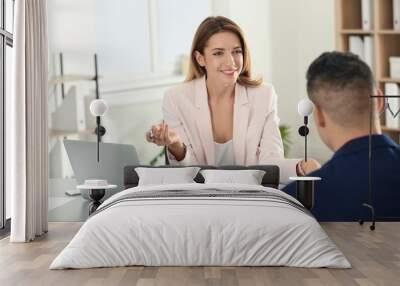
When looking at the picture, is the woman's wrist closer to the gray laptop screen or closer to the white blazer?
the white blazer

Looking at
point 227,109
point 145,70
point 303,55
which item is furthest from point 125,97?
point 303,55

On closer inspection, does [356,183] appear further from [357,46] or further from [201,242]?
[201,242]

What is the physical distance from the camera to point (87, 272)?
4.36 meters

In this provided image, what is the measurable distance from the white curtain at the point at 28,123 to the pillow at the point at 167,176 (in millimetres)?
870

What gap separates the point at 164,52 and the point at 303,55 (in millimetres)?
1301

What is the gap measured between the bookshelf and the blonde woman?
806 millimetres

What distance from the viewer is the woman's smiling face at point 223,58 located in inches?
258

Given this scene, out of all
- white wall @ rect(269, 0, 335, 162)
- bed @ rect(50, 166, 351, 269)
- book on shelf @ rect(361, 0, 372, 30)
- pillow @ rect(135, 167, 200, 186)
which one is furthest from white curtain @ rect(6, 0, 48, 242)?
book on shelf @ rect(361, 0, 372, 30)

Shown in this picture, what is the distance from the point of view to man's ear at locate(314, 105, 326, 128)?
656cm

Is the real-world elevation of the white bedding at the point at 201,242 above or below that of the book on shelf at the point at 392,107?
below

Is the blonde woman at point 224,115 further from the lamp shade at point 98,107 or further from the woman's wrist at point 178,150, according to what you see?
the lamp shade at point 98,107

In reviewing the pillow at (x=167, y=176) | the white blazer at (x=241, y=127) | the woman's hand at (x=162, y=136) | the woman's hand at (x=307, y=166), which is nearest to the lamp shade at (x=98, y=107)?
the woman's hand at (x=162, y=136)

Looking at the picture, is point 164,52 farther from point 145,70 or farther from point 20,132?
point 20,132

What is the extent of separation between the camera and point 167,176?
6152 millimetres
